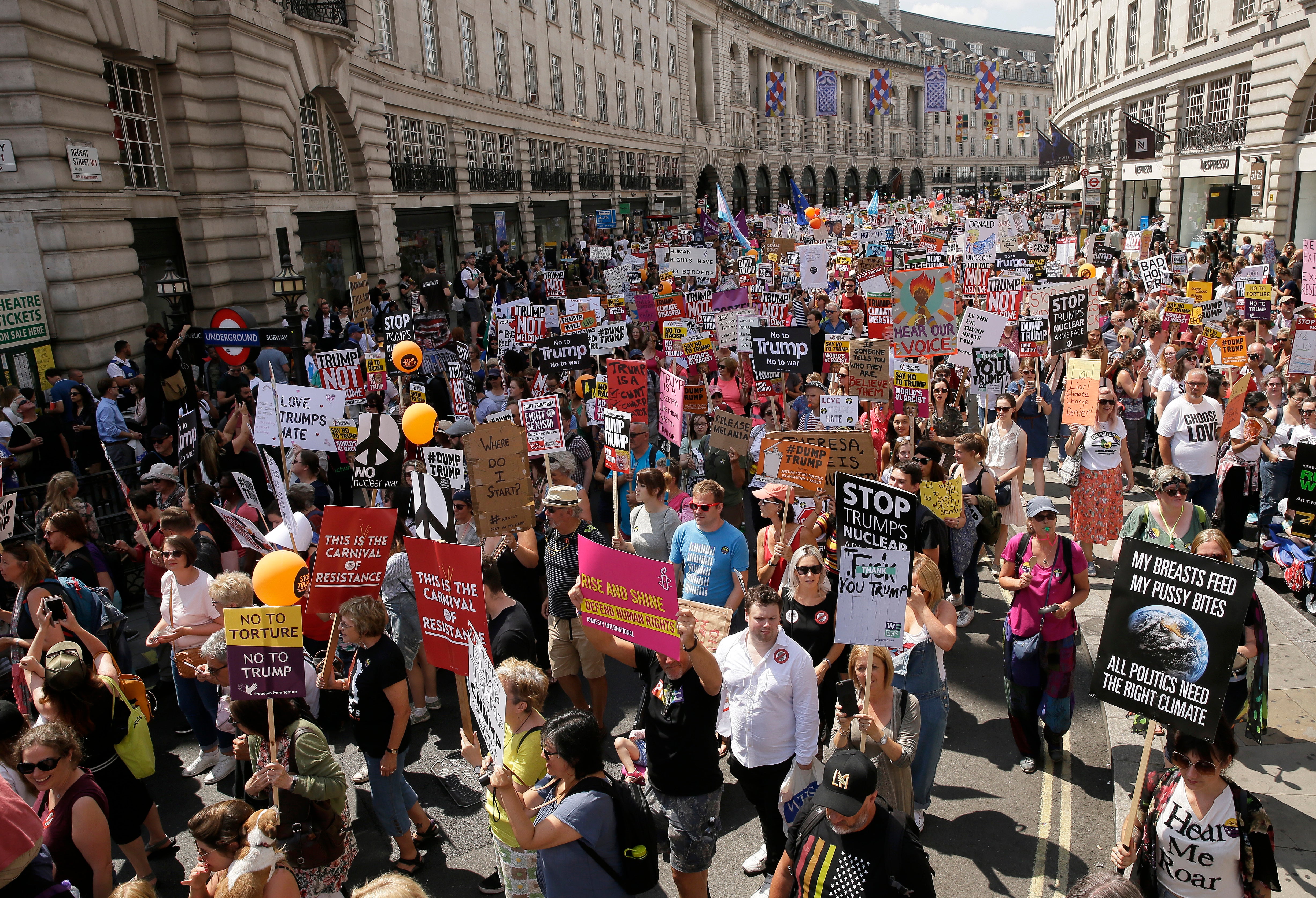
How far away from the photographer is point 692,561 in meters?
6.29

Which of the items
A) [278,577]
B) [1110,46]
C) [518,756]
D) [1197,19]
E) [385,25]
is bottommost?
[518,756]

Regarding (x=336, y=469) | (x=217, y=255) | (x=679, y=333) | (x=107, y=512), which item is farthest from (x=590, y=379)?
(x=217, y=255)

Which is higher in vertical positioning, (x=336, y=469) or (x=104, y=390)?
(x=104, y=390)

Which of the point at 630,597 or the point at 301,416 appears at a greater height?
the point at 301,416

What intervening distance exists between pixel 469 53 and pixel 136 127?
19.1m

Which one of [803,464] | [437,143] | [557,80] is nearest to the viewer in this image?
[803,464]

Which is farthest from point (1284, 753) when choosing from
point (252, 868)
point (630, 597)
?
point (252, 868)

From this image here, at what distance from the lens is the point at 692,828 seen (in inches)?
179

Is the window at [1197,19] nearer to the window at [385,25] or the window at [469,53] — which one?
the window at [469,53]

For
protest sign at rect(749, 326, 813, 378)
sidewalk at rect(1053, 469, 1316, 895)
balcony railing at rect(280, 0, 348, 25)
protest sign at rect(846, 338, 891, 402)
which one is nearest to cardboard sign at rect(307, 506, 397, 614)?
sidewalk at rect(1053, 469, 1316, 895)

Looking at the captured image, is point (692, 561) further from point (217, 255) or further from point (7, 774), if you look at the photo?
point (217, 255)

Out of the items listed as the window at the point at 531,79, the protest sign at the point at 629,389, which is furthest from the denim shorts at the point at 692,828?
the window at the point at 531,79

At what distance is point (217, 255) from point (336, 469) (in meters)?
10.3

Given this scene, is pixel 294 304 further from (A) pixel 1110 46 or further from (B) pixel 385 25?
(A) pixel 1110 46
